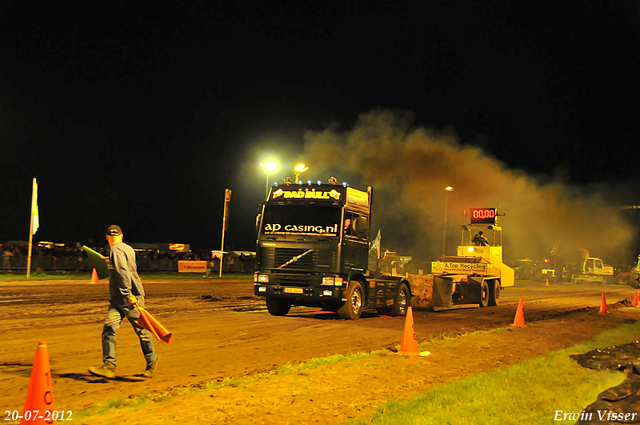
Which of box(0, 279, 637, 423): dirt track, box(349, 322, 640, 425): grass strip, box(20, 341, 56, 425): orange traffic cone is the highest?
box(20, 341, 56, 425): orange traffic cone

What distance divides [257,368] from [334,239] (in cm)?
690

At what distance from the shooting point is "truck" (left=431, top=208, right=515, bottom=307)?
843 inches

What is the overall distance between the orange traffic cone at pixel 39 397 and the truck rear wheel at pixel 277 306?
11.9m

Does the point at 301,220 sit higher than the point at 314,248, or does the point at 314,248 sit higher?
the point at 301,220

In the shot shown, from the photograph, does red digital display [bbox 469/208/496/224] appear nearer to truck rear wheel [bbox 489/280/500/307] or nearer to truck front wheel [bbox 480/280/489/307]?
truck rear wheel [bbox 489/280/500/307]

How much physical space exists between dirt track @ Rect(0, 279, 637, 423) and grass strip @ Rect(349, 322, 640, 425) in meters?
0.62

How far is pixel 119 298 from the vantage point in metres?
7.32

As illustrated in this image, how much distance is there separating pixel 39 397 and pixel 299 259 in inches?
433

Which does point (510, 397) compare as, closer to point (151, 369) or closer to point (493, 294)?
point (151, 369)

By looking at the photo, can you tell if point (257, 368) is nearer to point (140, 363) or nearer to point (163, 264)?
point (140, 363)

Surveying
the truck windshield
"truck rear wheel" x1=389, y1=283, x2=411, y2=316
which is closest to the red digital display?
"truck rear wheel" x1=389, y1=283, x2=411, y2=316

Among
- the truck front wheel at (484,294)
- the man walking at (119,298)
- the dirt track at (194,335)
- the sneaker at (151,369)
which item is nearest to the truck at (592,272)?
the dirt track at (194,335)

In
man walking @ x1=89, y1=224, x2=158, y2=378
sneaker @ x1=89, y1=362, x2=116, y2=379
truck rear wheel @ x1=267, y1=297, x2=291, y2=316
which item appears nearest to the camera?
man walking @ x1=89, y1=224, x2=158, y2=378

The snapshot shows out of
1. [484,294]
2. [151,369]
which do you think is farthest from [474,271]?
[151,369]
